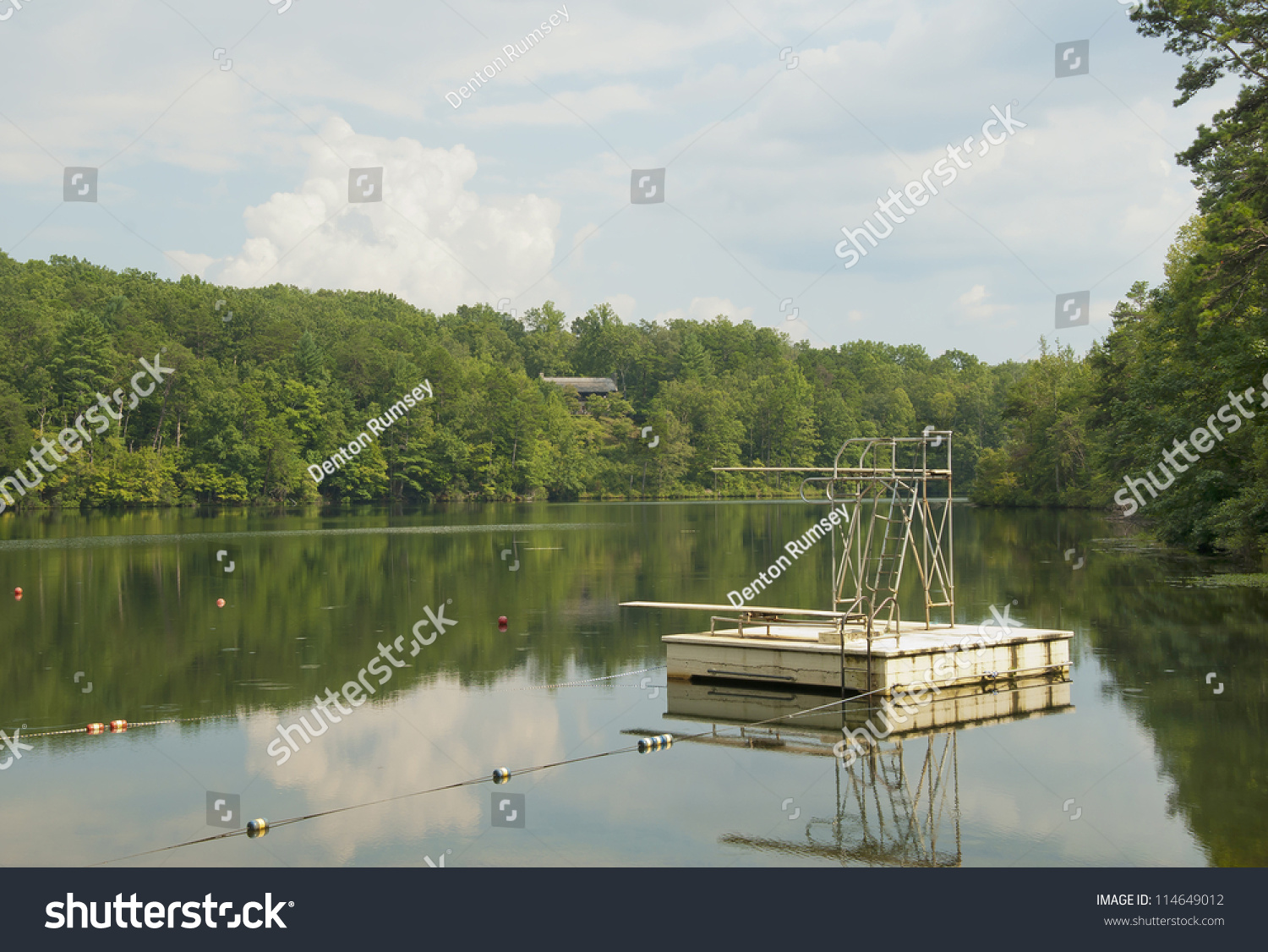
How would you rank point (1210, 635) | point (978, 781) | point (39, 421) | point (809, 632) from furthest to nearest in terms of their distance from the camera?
point (39, 421), point (1210, 635), point (809, 632), point (978, 781)

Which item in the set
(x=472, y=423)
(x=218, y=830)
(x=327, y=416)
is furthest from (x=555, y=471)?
(x=218, y=830)

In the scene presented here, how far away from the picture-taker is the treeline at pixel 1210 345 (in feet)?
94.9

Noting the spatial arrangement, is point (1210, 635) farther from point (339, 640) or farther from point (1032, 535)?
point (1032, 535)

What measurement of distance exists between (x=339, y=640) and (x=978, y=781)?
14.5 metres

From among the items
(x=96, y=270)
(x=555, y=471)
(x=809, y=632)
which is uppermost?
(x=96, y=270)

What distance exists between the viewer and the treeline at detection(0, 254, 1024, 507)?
8512cm

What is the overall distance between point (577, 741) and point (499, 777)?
229 centimetres

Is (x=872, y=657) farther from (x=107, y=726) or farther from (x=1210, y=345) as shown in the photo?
(x=1210, y=345)

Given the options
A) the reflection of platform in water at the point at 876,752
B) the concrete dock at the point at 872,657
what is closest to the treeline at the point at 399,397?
the concrete dock at the point at 872,657

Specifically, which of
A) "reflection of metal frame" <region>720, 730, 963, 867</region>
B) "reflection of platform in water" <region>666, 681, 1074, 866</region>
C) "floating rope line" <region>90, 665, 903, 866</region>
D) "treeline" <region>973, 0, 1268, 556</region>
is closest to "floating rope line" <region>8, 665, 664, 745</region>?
"floating rope line" <region>90, 665, 903, 866</region>

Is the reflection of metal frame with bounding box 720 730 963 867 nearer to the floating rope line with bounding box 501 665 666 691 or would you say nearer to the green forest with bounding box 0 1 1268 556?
the floating rope line with bounding box 501 665 666 691

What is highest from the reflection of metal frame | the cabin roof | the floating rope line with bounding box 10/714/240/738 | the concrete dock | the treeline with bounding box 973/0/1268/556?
the cabin roof

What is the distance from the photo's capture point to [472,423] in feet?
363

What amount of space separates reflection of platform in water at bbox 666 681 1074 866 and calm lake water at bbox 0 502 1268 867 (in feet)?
0.17
